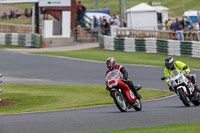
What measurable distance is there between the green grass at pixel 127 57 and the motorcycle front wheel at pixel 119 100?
583 inches

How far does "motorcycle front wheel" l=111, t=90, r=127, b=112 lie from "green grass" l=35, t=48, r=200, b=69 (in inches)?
583

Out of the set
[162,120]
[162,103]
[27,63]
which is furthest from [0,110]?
[27,63]

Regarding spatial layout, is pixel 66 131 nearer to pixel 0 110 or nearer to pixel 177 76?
pixel 177 76

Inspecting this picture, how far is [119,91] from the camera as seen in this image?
13.3m

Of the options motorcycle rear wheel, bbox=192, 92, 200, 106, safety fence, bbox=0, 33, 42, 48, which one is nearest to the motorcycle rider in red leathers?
motorcycle rear wheel, bbox=192, 92, 200, 106

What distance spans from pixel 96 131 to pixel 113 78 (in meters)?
3.10

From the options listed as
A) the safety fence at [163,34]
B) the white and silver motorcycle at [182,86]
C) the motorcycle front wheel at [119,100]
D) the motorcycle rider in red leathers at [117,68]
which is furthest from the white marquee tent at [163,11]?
the motorcycle front wheel at [119,100]

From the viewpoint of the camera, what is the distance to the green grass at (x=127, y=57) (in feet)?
99.4

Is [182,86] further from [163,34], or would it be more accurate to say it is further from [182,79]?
[163,34]

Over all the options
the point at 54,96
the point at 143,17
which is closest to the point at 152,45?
the point at 143,17

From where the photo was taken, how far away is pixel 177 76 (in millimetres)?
14180

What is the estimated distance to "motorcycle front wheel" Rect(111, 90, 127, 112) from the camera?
42.9 feet

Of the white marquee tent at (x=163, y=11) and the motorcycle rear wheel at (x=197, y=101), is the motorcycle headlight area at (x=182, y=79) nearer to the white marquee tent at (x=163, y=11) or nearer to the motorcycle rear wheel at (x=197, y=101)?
the motorcycle rear wheel at (x=197, y=101)

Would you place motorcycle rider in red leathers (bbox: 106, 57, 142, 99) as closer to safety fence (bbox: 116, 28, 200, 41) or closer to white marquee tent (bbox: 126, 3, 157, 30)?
safety fence (bbox: 116, 28, 200, 41)
